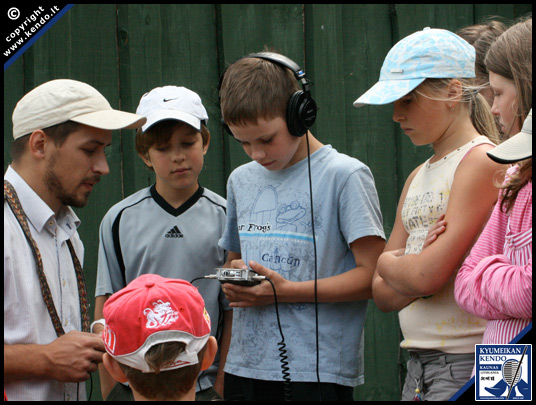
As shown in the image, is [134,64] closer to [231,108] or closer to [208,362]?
[231,108]

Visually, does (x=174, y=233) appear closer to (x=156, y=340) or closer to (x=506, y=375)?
(x=156, y=340)

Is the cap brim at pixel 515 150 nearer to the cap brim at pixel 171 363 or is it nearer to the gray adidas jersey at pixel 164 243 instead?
the cap brim at pixel 171 363

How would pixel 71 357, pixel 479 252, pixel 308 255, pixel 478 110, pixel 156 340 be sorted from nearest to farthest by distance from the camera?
pixel 156 340 < pixel 479 252 < pixel 71 357 < pixel 478 110 < pixel 308 255

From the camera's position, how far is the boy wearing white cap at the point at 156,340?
1782mm

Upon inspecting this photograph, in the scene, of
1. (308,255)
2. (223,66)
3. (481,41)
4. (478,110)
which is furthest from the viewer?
(223,66)

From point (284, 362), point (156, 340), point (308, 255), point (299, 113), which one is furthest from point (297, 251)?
point (156, 340)

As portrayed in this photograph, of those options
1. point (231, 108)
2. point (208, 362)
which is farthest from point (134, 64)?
point (208, 362)

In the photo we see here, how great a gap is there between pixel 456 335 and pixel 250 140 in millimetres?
1073

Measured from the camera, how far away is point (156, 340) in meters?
1.78

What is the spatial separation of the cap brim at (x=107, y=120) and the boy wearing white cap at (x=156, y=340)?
888 millimetres

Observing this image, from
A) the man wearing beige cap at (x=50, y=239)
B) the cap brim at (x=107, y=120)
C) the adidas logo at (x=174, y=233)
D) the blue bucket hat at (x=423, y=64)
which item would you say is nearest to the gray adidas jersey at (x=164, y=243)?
the adidas logo at (x=174, y=233)

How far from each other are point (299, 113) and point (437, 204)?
0.65 m

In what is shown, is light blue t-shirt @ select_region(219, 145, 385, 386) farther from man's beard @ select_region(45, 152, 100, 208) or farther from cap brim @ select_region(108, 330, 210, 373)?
cap brim @ select_region(108, 330, 210, 373)

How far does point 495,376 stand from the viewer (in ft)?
6.01
